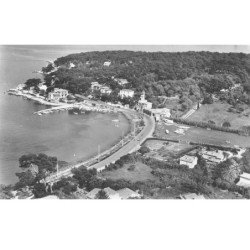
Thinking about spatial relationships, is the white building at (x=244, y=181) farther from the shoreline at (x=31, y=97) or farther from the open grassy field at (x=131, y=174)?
the shoreline at (x=31, y=97)

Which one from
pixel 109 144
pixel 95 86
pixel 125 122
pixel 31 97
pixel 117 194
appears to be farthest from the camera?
pixel 95 86

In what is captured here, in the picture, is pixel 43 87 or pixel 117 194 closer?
pixel 117 194

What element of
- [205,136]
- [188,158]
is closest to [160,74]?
[205,136]

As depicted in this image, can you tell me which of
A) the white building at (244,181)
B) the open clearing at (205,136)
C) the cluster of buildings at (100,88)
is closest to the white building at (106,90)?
the cluster of buildings at (100,88)

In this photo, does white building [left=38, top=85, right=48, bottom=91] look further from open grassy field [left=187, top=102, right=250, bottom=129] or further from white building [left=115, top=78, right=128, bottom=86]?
open grassy field [left=187, top=102, right=250, bottom=129]

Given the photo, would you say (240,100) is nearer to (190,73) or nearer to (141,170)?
(190,73)

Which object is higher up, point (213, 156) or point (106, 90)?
point (106, 90)

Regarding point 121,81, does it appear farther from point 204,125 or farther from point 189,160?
point 189,160
